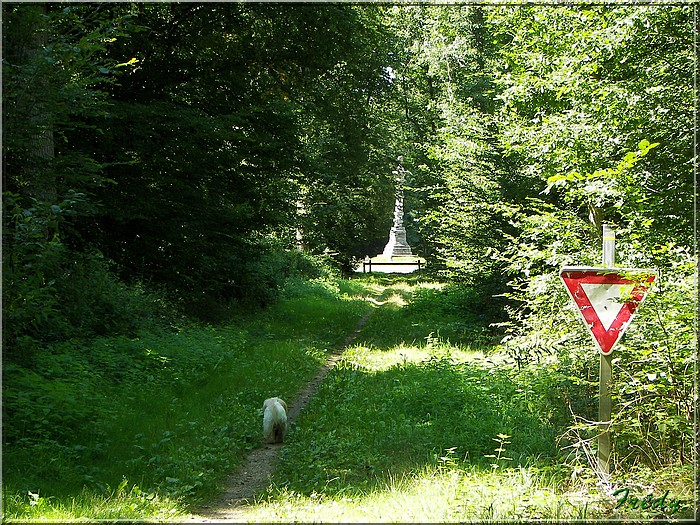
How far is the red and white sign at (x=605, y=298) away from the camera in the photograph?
539 cm

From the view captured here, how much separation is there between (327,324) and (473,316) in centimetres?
440

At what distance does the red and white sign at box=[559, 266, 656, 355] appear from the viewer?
212 inches

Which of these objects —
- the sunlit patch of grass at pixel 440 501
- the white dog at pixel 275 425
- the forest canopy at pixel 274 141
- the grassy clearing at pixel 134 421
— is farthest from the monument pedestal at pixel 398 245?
the sunlit patch of grass at pixel 440 501

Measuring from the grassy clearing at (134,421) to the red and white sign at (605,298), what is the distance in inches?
156

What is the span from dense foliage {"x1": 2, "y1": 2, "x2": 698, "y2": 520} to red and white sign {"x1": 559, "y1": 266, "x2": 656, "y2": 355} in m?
0.33

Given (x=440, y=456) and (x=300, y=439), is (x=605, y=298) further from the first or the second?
(x=300, y=439)

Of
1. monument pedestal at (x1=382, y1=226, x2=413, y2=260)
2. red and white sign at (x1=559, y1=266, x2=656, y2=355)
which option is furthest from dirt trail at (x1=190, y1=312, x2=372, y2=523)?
monument pedestal at (x1=382, y1=226, x2=413, y2=260)

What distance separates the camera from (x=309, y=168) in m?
17.7

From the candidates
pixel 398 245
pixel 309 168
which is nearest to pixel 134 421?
pixel 309 168

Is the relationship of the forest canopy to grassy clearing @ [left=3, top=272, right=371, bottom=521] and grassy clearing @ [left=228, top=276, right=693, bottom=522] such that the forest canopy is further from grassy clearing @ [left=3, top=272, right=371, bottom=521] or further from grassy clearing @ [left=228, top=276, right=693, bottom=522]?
grassy clearing @ [left=228, top=276, right=693, bottom=522]

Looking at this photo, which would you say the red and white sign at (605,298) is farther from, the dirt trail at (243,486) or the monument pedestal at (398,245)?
the monument pedestal at (398,245)

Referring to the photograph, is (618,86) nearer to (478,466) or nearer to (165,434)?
(478,466)

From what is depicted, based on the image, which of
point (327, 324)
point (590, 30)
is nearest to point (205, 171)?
point (327, 324)

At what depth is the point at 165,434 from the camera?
25.1 ft
